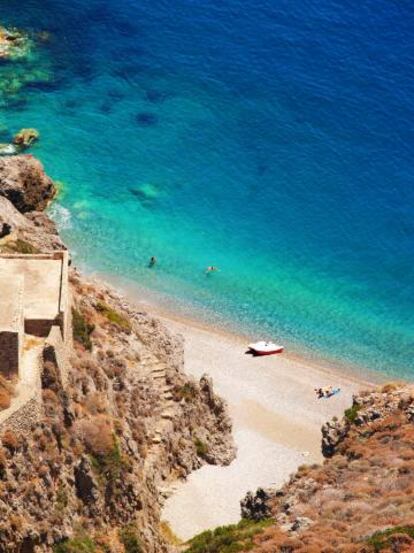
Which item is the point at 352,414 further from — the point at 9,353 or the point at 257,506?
the point at 9,353

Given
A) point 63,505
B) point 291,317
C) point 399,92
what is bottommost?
point 291,317

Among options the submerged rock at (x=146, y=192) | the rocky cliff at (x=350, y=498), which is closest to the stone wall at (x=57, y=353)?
the rocky cliff at (x=350, y=498)

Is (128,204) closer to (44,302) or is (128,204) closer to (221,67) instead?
(221,67)

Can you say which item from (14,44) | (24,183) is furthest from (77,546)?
(14,44)

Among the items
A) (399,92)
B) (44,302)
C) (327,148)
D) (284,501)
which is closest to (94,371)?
(44,302)

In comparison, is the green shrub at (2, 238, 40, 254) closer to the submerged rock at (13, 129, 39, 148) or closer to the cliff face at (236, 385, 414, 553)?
the cliff face at (236, 385, 414, 553)

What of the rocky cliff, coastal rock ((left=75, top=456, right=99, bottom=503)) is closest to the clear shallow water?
the rocky cliff
